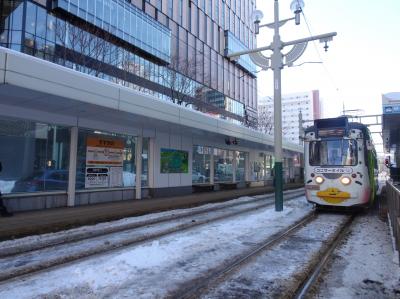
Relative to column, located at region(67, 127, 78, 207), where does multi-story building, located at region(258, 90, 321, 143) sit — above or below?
above

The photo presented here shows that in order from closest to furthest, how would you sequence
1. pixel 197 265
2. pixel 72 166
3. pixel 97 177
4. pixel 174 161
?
pixel 197 265, pixel 72 166, pixel 97 177, pixel 174 161

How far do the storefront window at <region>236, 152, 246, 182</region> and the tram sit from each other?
13.0 metres

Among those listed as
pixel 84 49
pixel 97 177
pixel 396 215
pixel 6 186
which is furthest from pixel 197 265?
pixel 84 49

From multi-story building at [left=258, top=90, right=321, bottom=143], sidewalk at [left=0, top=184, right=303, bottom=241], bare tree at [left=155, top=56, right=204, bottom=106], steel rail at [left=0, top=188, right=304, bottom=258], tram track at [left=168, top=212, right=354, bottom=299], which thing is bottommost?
tram track at [left=168, top=212, right=354, bottom=299]

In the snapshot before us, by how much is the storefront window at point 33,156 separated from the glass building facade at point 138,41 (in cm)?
848

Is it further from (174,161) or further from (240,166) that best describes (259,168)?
(174,161)

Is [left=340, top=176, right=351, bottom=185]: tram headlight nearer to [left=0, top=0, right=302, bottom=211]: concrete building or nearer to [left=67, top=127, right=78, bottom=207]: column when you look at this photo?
[left=0, top=0, right=302, bottom=211]: concrete building

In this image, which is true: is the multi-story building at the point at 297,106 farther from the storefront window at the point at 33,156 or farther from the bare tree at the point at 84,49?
the storefront window at the point at 33,156

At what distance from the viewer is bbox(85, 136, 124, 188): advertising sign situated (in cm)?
1413

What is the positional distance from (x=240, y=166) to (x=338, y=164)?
1455 centimetres

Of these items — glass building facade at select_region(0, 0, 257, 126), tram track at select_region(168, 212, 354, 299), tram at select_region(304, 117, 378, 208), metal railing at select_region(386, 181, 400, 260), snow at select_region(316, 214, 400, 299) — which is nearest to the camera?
tram track at select_region(168, 212, 354, 299)

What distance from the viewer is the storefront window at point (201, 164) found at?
21.0m

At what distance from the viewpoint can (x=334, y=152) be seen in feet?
43.2

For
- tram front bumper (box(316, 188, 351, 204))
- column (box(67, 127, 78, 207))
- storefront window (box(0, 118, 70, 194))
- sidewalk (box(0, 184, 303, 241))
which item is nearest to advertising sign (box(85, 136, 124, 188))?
column (box(67, 127, 78, 207))
